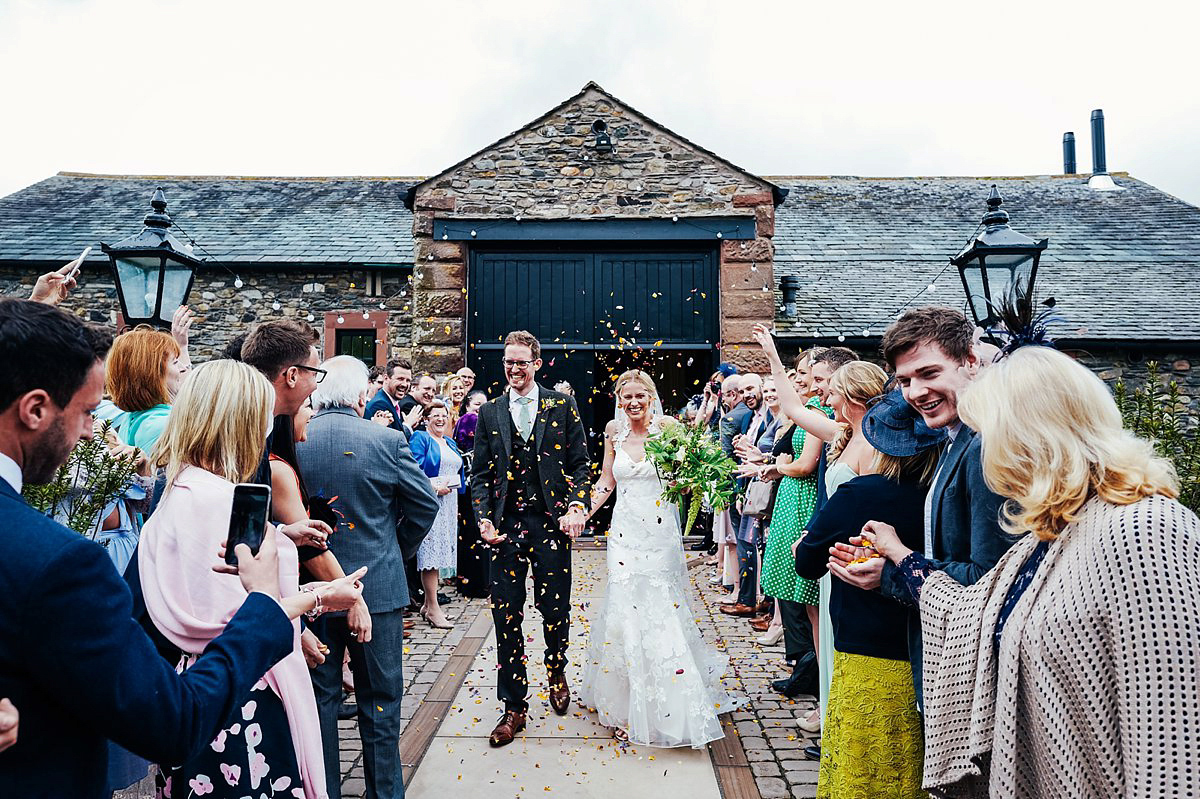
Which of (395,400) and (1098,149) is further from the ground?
(1098,149)

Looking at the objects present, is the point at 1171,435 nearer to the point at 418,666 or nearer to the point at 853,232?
the point at 418,666

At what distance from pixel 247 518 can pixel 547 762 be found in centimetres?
294

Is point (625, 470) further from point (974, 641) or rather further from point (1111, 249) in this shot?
point (1111, 249)

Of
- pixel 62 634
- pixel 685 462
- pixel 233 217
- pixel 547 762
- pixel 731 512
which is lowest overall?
pixel 547 762

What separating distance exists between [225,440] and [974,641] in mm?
2321

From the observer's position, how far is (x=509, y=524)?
472 centimetres

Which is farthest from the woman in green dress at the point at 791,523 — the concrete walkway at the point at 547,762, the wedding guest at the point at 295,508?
the wedding guest at the point at 295,508

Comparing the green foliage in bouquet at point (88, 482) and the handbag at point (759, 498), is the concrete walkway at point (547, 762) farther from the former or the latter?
the handbag at point (759, 498)

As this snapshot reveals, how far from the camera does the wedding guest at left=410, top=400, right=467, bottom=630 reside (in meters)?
7.05

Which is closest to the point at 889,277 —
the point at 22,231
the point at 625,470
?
the point at 625,470

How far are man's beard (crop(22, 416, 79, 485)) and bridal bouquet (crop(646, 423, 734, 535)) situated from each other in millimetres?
3672

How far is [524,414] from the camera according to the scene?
191 inches

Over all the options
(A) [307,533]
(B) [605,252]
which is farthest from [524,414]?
(B) [605,252]

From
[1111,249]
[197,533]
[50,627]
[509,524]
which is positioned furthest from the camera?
[1111,249]
